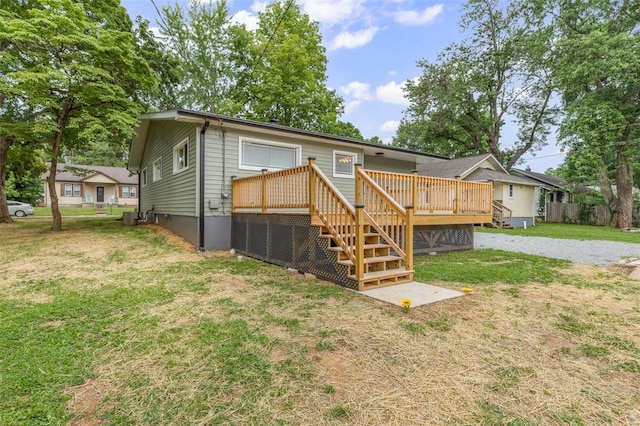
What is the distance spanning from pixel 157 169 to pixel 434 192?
10.6 meters

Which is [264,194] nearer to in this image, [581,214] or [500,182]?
[500,182]

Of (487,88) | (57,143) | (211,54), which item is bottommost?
(57,143)

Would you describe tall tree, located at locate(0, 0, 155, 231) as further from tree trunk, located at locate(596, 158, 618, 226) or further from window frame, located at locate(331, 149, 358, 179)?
tree trunk, located at locate(596, 158, 618, 226)

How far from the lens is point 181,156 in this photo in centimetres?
975

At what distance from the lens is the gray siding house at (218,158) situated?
26.1 ft

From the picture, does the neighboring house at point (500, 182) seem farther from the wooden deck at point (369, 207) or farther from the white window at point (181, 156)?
the white window at point (181, 156)

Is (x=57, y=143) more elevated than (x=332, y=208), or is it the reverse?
(x=57, y=143)

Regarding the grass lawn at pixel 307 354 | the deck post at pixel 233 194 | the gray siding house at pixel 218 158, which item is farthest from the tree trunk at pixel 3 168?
the grass lawn at pixel 307 354

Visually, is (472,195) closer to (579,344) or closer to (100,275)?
(579,344)

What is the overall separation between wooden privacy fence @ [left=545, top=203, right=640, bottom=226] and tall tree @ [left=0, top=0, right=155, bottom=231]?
85.7 ft

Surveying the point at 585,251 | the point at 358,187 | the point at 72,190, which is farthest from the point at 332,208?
the point at 72,190

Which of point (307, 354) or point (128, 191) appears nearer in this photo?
point (307, 354)

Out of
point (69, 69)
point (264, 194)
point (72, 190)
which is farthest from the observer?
point (72, 190)

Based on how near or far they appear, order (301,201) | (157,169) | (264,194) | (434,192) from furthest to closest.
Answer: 1. (157,169)
2. (434,192)
3. (264,194)
4. (301,201)
